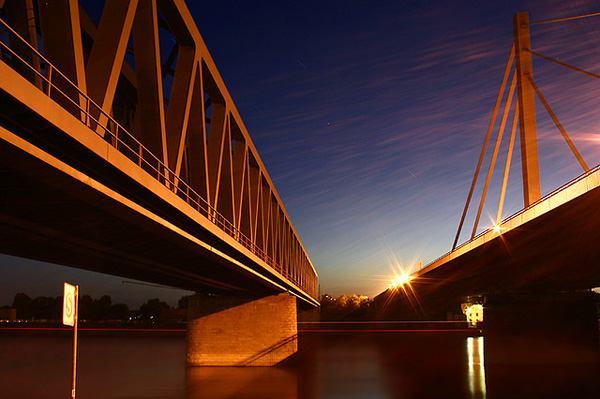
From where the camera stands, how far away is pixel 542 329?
3456 cm

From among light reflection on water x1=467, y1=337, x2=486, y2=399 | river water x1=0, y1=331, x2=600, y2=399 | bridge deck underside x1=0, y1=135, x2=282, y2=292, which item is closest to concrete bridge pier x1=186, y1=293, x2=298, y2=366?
river water x1=0, y1=331, x2=600, y2=399

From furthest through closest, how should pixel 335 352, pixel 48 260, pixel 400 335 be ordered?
1. pixel 400 335
2. pixel 335 352
3. pixel 48 260

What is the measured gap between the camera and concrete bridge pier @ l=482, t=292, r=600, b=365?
33.2m

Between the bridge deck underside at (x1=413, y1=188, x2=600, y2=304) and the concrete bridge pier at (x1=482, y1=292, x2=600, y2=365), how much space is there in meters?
1.15

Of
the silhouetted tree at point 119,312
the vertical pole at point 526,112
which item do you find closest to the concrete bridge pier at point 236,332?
the vertical pole at point 526,112

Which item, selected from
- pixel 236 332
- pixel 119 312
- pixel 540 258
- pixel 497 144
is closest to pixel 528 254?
pixel 540 258

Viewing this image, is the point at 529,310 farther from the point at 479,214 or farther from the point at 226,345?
the point at 226,345

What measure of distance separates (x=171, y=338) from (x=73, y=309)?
268 ft

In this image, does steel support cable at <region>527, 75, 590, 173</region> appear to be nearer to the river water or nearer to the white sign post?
the river water

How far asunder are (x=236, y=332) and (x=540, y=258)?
19597 mm

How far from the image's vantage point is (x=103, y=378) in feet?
123

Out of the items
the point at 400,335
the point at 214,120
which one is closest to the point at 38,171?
the point at 214,120

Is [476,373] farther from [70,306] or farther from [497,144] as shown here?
[70,306]

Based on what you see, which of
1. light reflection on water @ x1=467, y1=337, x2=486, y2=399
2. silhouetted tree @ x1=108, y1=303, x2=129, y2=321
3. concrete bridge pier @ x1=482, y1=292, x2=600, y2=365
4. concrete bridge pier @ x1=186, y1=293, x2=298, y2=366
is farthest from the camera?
silhouetted tree @ x1=108, y1=303, x2=129, y2=321
